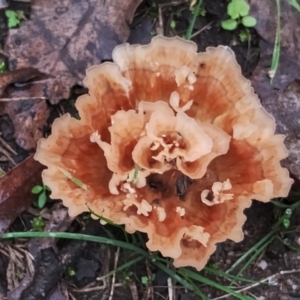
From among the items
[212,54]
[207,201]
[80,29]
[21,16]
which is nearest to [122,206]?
[207,201]

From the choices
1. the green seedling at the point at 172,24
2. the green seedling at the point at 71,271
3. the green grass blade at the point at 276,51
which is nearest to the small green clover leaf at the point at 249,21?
the green grass blade at the point at 276,51

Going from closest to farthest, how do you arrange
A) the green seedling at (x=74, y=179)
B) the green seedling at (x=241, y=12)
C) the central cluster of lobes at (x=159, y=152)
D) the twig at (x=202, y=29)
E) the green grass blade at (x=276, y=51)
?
the central cluster of lobes at (x=159, y=152), the green seedling at (x=74, y=179), the green grass blade at (x=276, y=51), the green seedling at (x=241, y=12), the twig at (x=202, y=29)

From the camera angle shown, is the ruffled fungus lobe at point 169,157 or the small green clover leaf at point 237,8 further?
the small green clover leaf at point 237,8

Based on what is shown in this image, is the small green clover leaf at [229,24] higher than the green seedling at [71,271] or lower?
higher

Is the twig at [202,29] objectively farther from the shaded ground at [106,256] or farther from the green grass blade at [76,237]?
the green grass blade at [76,237]

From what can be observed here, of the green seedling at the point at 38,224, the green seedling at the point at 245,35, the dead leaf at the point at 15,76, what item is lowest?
the green seedling at the point at 38,224

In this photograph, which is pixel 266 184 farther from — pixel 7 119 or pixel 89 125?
pixel 7 119

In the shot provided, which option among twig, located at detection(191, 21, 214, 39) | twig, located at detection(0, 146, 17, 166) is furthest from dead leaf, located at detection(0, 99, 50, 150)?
twig, located at detection(191, 21, 214, 39)
